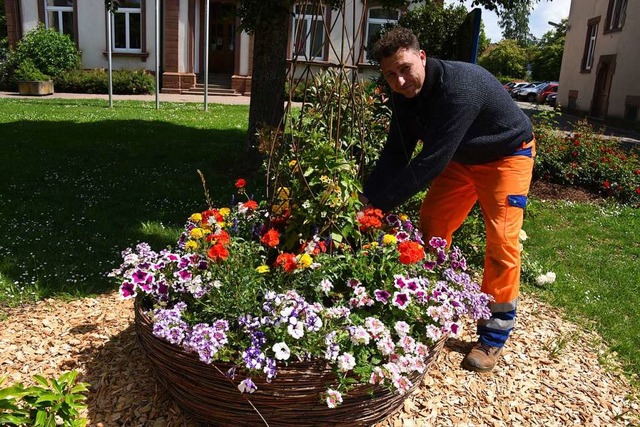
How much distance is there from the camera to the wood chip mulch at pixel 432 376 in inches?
104

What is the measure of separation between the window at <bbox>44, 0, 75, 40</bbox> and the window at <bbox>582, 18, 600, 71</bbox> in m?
22.3

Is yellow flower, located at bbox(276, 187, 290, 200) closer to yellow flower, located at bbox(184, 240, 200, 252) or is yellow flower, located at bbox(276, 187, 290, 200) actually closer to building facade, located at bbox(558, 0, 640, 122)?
yellow flower, located at bbox(184, 240, 200, 252)

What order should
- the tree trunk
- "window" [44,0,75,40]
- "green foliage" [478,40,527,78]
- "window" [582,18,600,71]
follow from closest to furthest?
1. the tree trunk
2. "window" [44,0,75,40]
3. "window" [582,18,600,71]
4. "green foliage" [478,40,527,78]

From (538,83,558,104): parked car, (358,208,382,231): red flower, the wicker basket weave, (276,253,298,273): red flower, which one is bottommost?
the wicker basket weave

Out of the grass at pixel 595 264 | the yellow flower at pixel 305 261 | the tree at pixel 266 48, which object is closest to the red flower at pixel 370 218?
the yellow flower at pixel 305 261

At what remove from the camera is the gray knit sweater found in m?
2.68

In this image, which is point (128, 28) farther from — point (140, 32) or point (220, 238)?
point (220, 238)

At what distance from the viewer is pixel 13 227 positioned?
16.1 feet

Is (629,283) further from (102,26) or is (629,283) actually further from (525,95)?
(525,95)

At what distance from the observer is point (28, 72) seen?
18594 millimetres

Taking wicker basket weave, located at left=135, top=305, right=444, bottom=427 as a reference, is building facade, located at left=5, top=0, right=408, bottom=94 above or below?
above

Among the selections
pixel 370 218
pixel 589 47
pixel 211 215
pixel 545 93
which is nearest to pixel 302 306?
pixel 370 218

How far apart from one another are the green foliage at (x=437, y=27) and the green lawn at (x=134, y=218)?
386cm

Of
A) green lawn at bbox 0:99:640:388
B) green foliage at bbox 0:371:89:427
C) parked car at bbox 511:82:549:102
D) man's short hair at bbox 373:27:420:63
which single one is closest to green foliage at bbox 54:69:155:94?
green lawn at bbox 0:99:640:388
